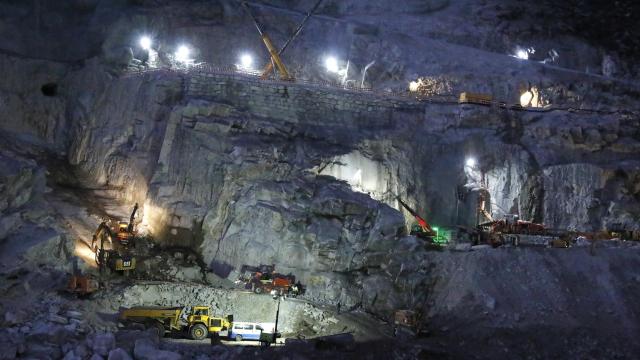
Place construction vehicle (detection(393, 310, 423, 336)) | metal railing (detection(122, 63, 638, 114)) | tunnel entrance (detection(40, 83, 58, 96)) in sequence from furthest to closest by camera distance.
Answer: tunnel entrance (detection(40, 83, 58, 96)) → metal railing (detection(122, 63, 638, 114)) → construction vehicle (detection(393, 310, 423, 336))

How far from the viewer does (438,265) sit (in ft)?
93.9

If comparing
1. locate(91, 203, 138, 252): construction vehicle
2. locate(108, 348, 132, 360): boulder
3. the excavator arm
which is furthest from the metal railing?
locate(108, 348, 132, 360): boulder

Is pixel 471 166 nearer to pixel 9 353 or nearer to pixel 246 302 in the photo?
pixel 246 302

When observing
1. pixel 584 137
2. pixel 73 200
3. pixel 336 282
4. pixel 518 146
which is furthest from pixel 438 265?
pixel 73 200

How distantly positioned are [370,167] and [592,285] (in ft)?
46.7

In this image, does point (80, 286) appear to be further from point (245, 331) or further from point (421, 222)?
point (421, 222)

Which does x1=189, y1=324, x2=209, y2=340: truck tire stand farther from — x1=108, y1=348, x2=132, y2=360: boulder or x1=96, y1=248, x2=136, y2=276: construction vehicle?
x1=96, y1=248, x2=136, y2=276: construction vehicle

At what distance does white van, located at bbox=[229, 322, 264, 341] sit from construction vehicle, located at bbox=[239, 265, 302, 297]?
3588 mm

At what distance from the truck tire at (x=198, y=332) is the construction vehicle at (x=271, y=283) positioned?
14.1 feet

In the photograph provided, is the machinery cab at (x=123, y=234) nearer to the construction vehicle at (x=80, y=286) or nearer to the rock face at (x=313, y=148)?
the rock face at (x=313, y=148)

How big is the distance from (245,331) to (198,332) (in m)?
1.99

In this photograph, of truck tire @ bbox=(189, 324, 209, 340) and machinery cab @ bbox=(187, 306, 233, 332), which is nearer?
truck tire @ bbox=(189, 324, 209, 340)

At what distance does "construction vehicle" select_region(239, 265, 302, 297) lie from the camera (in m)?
28.3

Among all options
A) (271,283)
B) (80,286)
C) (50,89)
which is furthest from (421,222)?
(50,89)
